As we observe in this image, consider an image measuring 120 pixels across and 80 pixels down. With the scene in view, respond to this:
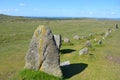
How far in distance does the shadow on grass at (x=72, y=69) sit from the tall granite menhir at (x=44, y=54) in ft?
6.16

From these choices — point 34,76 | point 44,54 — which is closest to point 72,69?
point 44,54

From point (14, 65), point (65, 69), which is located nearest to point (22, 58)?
point (14, 65)

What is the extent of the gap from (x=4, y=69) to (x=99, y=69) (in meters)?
11.2

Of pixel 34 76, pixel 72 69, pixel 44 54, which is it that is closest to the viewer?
pixel 34 76

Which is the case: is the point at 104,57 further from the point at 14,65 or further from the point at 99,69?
the point at 14,65

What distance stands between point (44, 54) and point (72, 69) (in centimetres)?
494

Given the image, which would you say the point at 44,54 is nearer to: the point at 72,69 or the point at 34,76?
the point at 34,76

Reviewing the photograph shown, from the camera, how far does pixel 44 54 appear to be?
2075 centimetres

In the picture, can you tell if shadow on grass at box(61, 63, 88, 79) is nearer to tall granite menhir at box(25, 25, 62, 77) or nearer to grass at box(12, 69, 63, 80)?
tall granite menhir at box(25, 25, 62, 77)

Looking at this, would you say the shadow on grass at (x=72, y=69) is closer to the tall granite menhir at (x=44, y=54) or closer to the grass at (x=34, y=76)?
the tall granite menhir at (x=44, y=54)

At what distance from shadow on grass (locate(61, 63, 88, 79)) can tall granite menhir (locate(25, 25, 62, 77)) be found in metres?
1.88

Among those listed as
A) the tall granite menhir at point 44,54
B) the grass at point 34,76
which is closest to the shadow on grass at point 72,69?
the tall granite menhir at point 44,54

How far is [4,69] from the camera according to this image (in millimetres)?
26281

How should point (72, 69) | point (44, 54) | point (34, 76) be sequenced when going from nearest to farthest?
point (34, 76)
point (44, 54)
point (72, 69)
